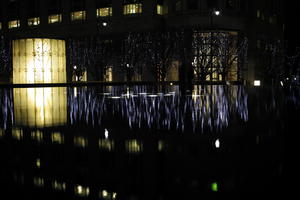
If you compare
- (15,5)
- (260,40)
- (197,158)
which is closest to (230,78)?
(260,40)

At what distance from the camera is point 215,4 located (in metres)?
48.6

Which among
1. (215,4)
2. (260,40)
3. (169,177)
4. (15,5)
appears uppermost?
(15,5)

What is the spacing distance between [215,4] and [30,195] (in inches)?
1879

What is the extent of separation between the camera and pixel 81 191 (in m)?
4.09

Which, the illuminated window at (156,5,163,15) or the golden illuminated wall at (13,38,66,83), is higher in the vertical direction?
the illuminated window at (156,5,163,15)

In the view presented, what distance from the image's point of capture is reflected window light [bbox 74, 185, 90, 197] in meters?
3.98

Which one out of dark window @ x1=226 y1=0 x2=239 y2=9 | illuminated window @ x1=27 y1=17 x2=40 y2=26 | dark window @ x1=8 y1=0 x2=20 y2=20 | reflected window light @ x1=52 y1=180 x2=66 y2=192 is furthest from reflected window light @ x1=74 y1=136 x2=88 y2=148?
dark window @ x1=8 y1=0 x2=20 y2=20

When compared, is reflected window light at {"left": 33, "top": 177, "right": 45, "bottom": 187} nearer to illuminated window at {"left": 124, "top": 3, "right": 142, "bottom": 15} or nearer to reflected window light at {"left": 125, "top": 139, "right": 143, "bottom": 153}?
reflected window light at {"left": 125, "top": 139, "right": 143, "bottom": 153}

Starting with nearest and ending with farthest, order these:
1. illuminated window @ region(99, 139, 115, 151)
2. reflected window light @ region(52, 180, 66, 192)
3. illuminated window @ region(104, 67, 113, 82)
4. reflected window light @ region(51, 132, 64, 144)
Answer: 1. reflected window light @ region(52, 180, 66, 192)
2. illuminated window @ region(99, 139, 115, 151)
3. reflected window light @ region(51, 132, 64, 144)
4. illuminated window @ region(104, 67, 113, 82)

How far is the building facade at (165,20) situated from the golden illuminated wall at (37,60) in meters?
7.96

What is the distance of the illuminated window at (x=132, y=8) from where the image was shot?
5284 centimetres

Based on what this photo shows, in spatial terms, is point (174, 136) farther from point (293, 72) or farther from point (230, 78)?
point (293, 72)

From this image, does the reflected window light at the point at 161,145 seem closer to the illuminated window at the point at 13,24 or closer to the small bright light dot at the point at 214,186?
the small bright light dot at the point at 214,186

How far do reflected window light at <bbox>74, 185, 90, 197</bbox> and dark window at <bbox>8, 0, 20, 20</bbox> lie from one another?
68363mm
